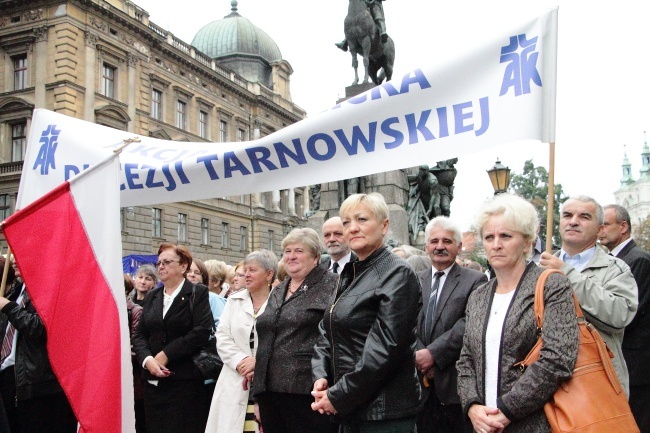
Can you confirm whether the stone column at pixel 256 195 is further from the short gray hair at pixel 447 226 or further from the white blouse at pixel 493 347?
the white blouse at pixel 493 347

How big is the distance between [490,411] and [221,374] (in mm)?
2675

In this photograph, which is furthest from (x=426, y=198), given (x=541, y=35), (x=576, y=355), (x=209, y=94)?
(x=209, y=94)

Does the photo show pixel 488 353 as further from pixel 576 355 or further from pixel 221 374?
pixel 221 374

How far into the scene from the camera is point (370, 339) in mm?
3221

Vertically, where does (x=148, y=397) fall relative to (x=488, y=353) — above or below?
below

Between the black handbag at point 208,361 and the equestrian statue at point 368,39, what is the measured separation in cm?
732

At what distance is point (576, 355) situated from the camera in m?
2.68

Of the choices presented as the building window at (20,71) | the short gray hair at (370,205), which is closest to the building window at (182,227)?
the building window at (20,71)

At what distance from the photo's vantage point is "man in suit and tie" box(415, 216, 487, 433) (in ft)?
13.6

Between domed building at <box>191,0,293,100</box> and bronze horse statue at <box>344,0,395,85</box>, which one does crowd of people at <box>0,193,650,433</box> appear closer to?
bronze horse statue at <box>344,0,395,85</box>

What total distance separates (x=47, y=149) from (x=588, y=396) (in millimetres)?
3966

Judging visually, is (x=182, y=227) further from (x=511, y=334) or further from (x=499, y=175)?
(x=511, y=334)

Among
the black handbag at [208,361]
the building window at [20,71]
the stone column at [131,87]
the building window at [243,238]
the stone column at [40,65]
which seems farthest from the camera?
the building window at [243,238]

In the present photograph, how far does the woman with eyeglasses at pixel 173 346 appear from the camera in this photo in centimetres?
513
